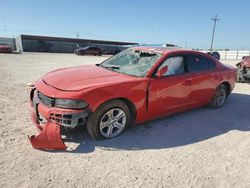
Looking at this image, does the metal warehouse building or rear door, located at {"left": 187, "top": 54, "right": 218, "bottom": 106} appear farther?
the metal warehouse building

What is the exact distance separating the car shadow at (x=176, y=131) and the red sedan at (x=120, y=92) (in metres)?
0.21

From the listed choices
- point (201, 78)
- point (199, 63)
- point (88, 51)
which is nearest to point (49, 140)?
point (201, 78)

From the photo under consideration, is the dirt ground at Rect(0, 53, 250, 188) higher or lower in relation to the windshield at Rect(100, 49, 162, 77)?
lower

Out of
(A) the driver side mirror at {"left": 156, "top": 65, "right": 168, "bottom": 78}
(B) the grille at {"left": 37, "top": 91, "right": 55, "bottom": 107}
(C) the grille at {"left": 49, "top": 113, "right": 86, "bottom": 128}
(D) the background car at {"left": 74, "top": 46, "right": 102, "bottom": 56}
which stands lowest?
(D) the background car at {"left": 74, "top": 46, "right": 102, "bottom": 56}

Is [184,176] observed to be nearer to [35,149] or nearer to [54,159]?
[54,159]

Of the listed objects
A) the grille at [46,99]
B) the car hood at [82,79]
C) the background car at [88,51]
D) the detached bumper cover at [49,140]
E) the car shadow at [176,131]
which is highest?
the car hood at [82,79]

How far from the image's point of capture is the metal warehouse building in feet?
145

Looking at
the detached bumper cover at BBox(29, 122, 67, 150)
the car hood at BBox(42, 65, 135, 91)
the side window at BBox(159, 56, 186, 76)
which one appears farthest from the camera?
the side window at BBox(159, 56, 186, 76)

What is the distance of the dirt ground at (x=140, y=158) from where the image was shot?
289cm

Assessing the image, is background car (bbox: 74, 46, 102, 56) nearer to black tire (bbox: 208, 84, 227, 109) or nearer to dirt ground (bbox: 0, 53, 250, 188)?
black tire (bbox: 208, 84, 227, 109)

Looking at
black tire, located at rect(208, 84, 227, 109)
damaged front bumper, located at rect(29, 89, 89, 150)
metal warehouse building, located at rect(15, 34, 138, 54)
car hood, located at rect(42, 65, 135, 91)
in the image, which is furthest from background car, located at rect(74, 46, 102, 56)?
damaged front bumper, located at rect(29, 89, 89, 150)

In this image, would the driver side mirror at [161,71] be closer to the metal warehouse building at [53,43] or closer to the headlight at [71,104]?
the headlight at [71,104]

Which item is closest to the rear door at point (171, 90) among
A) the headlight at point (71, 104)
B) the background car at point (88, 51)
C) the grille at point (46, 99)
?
the headlight at point (71, 104)

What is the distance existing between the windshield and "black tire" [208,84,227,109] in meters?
2.29
